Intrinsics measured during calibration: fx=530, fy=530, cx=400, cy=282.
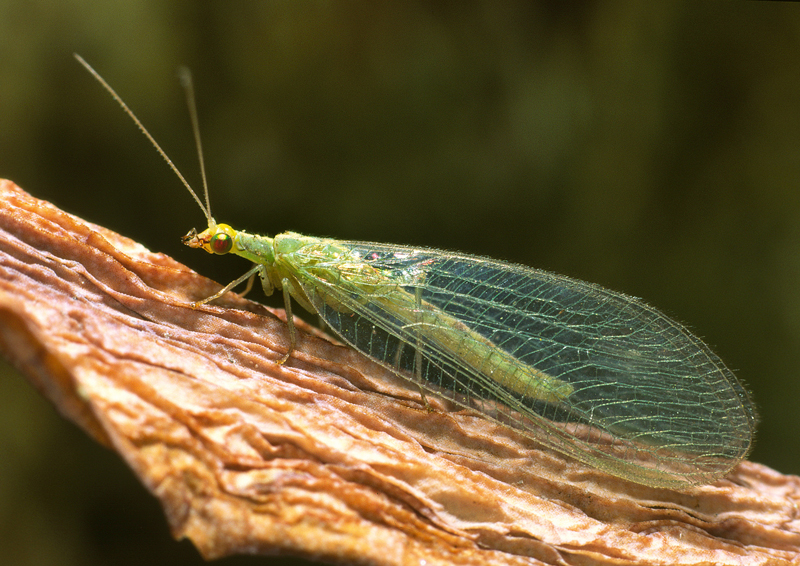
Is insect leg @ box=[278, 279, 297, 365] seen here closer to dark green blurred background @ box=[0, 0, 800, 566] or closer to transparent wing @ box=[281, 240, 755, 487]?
transparent wing @ box=[281, 240, 755, 487]

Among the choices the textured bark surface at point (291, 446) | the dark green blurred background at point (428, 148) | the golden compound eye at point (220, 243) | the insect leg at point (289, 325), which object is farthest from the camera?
the golden compound eye at point (220, 243)

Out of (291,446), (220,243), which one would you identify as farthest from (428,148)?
(291,446)

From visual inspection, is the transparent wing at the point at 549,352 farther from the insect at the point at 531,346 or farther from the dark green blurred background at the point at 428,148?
the dark green blurred background at the point at 428,148

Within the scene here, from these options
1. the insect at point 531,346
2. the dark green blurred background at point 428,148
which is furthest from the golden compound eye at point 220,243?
the dark green blurred background at point 428,148

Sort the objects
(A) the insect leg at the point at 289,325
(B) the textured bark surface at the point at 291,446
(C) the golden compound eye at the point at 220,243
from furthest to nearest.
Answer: (C) the golden compound eye at the point at 220,243
(A) the insect leg at the point at 289,325
(B) the textured bark surface at the point at 291,446

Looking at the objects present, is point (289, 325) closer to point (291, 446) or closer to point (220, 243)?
point (220, 243)

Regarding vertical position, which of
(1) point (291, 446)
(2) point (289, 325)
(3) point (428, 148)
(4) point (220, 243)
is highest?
(3) point (428, 148)
